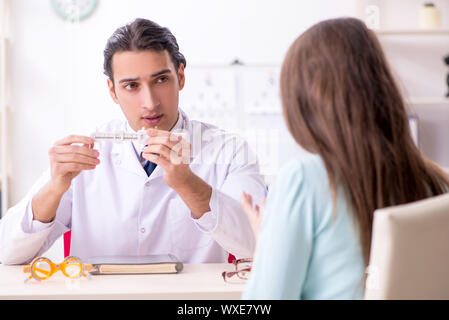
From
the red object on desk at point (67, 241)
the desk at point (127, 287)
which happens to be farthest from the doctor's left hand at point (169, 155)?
the red object on desk at point (67, 241)

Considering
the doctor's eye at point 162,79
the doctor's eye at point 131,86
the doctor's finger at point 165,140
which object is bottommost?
the doctor's finger at point 165,140

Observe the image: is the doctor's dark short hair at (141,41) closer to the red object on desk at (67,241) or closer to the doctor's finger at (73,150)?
the doctor's finger at (73,150)

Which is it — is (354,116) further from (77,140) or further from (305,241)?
(77,140)

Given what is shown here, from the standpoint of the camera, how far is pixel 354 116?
790mm

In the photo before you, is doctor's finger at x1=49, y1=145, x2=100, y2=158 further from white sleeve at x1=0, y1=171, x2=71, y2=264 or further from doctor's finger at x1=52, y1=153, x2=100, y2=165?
white sleeve at x1=0, y1=171, x2=71, y2=264

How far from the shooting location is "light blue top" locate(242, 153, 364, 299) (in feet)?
2.51

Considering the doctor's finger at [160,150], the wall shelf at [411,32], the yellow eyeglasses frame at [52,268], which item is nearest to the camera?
the yellow eyeglasses frame at [52,268]

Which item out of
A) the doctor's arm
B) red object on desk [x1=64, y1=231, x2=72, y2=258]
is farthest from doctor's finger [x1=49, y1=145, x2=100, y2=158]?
red object on desk [x1=64, y1=231, x2=72, y2=258]

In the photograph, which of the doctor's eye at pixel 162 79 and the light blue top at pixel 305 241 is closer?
the light blue top at pixel 305 241

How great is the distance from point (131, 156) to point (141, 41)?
38 cm

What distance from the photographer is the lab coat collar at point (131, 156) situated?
165 centimetres

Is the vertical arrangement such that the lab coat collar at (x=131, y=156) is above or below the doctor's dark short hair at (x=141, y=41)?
below

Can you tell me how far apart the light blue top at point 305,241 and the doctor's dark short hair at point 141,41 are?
990 millimetres
